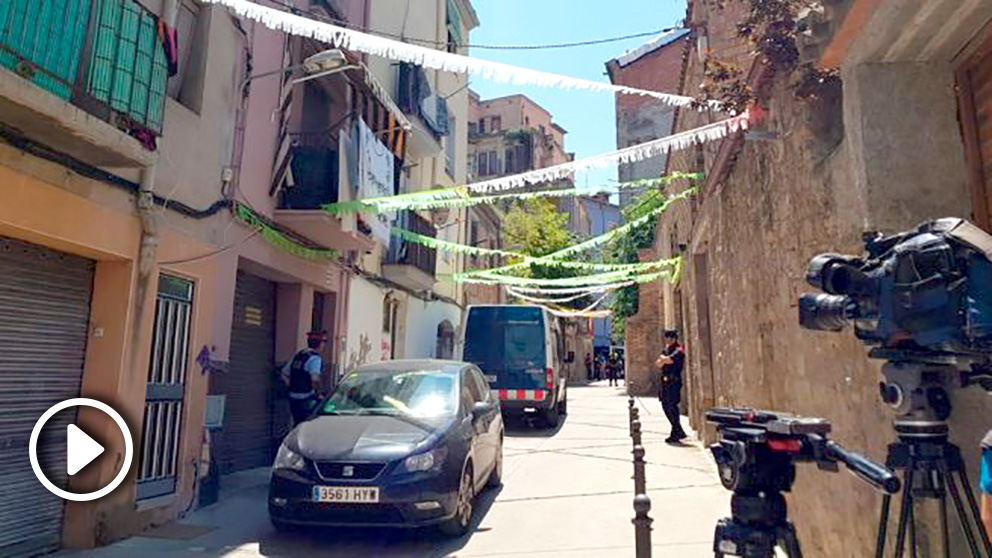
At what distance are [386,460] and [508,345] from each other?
361 inches

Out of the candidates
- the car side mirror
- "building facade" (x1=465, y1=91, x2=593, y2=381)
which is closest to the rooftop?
"building facade" (x1=465, y1=91, x2=593, y2=381)

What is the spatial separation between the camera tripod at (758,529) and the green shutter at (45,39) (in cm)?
542

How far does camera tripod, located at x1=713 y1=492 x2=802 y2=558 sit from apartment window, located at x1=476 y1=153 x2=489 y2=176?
37.3 m

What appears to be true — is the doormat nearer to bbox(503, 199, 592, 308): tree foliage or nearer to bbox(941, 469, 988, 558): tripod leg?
bbox(941, 469, 988, 558): tripod leg

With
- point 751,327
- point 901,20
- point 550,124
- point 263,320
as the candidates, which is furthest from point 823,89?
point 550,124

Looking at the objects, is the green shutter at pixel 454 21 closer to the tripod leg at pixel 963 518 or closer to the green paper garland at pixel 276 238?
the green paper garland at pixel 276 238

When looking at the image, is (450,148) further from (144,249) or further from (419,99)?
(144,249)

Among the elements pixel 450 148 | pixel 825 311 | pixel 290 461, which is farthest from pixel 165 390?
pixel 450 148

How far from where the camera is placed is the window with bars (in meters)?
6.48

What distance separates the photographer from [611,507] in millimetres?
7066

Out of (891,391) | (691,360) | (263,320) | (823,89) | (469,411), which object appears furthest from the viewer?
(691,360)

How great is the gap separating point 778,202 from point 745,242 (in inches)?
56.5

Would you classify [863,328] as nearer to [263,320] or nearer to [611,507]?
[611,507]

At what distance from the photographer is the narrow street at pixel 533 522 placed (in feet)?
18.4
